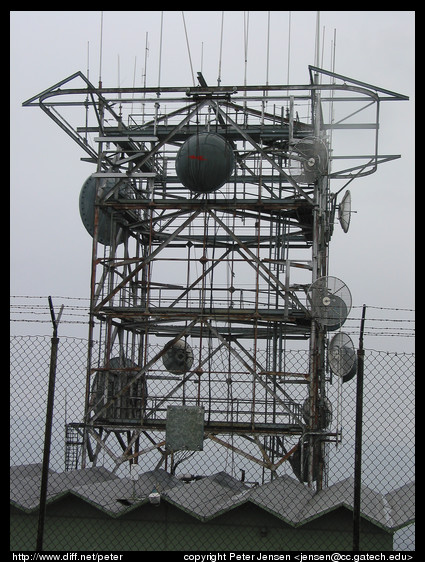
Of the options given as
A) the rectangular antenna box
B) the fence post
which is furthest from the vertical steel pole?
the rectangular antenna box

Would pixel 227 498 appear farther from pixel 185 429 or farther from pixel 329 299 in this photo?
pixel 329 299

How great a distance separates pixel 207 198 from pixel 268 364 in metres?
6.14

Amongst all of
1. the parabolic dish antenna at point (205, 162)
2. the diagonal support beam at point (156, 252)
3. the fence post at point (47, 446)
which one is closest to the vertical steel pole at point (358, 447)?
the fence post at point (47, 446)

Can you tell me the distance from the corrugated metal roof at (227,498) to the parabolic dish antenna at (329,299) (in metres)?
8.31

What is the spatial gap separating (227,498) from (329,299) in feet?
31.5

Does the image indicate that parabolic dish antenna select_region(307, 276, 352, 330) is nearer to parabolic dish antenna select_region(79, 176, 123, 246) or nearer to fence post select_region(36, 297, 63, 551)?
parabolic dish antenna select_region(79, 176, 123, 246)

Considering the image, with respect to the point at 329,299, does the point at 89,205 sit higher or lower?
higher

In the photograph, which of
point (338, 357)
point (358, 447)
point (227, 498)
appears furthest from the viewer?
point (338, 357)

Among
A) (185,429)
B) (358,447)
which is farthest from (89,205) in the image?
(358,447)

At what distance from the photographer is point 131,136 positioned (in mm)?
24891

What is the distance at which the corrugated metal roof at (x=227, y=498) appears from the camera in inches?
478

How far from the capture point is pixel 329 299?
21.9 m
